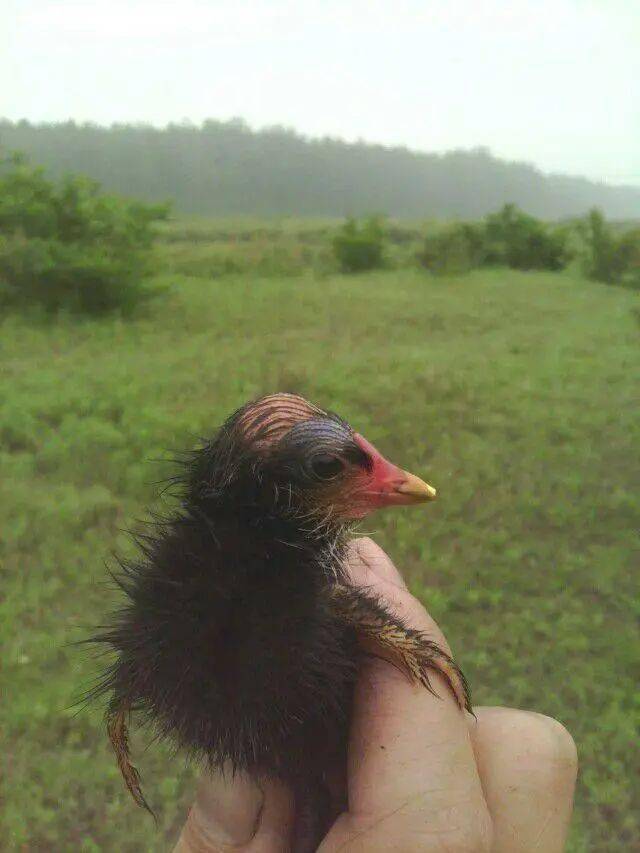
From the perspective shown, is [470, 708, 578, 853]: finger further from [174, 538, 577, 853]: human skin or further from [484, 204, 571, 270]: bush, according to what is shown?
[484, 204, 571, 270]: bush

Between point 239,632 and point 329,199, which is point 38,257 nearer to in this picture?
point 329,199

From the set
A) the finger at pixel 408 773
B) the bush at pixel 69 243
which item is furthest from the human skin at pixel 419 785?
the bush at pixel 69 243

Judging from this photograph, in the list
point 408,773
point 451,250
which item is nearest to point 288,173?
point 451,250

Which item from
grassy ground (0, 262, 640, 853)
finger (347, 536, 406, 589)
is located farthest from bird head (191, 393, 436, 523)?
grassy ground (0, 262, 640, 853)

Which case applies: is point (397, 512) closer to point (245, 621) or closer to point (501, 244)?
point (245, 621)

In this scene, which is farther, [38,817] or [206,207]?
[206,207]

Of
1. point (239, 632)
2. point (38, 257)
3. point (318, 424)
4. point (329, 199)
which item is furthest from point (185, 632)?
point (329, 199)
